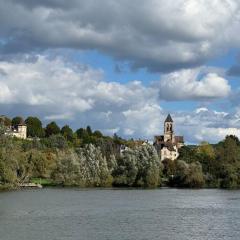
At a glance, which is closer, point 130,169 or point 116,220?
point 116,220

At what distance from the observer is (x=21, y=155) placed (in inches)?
4437

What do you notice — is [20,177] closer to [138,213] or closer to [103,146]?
[138,213]

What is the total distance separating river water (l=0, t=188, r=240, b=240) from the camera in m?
42.7

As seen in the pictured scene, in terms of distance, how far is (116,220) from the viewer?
Result: 5222 centimetres

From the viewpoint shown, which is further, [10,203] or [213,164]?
[213,164]

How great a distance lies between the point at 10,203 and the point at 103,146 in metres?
114

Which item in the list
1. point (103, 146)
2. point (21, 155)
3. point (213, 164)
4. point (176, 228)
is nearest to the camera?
point (176, 228)

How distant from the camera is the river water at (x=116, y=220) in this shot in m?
42.7

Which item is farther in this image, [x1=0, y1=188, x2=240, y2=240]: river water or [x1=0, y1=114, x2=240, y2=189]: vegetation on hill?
[x1=0, y1=114, x2=240, y2=189]: vegetation on hill

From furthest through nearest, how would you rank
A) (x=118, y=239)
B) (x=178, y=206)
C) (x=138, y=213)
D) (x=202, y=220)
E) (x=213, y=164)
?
(x=213, y=164), (x=178, y=206), (x=138, y=213), (x=202, y=220), (x=118, y=239)

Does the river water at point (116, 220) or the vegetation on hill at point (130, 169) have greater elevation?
the vegetation on hill at point (130, 169)

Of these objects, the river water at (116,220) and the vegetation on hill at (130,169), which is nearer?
the river water at (116,220)

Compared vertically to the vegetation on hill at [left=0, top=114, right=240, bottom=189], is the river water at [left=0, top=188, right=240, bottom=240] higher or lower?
lower

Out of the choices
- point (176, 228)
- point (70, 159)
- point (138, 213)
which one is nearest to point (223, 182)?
point (70, 159)
